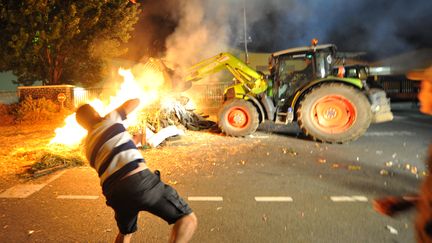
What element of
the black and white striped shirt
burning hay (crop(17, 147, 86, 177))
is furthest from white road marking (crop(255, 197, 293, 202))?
burning hay (crop(17, 147, 86, 177))

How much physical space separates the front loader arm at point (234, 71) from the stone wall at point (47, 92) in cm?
923

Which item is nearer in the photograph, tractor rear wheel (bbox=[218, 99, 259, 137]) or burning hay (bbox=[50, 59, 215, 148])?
burning hay (bbox=[50, 59, 215, 148])

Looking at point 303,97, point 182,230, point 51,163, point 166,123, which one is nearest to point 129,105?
point 182,230

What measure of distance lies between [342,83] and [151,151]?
5.33 meters

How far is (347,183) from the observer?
5789mm

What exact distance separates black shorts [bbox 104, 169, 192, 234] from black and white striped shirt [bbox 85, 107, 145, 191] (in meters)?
0.09

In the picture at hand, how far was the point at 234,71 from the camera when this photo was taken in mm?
10852

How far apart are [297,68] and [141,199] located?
7931 mm

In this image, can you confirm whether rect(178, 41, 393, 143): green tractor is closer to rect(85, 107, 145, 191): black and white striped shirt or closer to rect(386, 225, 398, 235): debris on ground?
rect(386, 225, 398, 235): debris on ground

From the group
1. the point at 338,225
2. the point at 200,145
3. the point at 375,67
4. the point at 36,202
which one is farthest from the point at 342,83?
the point at 375,67

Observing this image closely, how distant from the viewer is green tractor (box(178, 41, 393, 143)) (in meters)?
9.20

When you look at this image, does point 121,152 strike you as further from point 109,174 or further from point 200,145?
point 200,145

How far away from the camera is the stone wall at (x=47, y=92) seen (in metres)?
17.3

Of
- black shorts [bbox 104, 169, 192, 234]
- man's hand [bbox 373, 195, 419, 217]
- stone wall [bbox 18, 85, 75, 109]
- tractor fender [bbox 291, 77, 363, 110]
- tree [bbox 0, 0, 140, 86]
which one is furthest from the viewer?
stone wall [bbox 18, 85, 75, 109]
